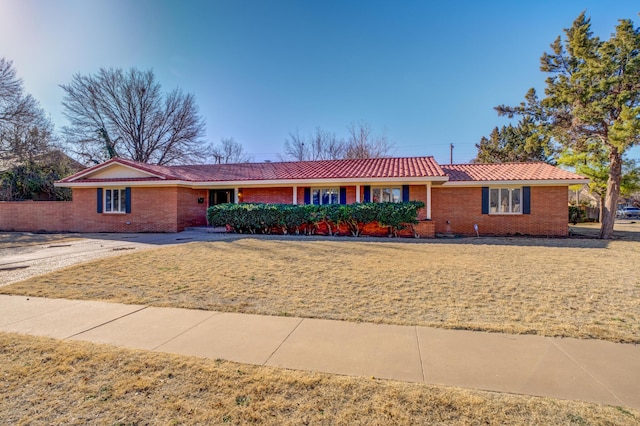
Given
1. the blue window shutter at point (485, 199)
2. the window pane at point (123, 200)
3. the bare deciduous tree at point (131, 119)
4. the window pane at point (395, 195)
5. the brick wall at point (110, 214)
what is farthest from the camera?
the bare deciduous tree at point (131, 119)

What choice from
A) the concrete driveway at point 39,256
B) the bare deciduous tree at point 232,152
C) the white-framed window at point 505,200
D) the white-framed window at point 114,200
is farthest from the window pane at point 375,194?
the bare deciduous tree at point 232,152

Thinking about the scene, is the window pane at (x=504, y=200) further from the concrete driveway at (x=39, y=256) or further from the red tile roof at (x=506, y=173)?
the concrete driveway at (x=39, y=256)

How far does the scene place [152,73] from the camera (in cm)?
2794

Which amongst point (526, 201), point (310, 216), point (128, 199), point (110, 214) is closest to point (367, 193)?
point (310, 216)

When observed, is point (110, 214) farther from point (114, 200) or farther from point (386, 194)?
point (386, 194)

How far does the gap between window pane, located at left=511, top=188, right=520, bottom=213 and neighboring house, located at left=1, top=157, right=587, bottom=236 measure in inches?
1.7

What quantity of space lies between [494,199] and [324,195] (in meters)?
8.71

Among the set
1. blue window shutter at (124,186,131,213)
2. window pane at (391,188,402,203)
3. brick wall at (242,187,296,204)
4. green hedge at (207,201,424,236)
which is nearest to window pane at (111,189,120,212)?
blue window shutter at (124,186,131,213)

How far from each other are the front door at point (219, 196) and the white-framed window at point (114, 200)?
4625mm

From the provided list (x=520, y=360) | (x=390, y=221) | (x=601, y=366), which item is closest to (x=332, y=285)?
(x=520, y=360)

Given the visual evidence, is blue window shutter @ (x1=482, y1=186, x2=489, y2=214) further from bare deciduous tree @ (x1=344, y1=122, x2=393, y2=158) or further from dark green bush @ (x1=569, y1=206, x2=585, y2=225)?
bare deciduous tree @ (x1=344, y1=122, x2=393, y2=158)

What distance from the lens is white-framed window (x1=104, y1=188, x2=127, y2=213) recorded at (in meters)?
17.3

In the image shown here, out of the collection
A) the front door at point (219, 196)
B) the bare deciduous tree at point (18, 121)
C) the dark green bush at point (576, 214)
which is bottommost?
the dark green bush at point (576, 214)

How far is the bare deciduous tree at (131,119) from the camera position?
2656cm
